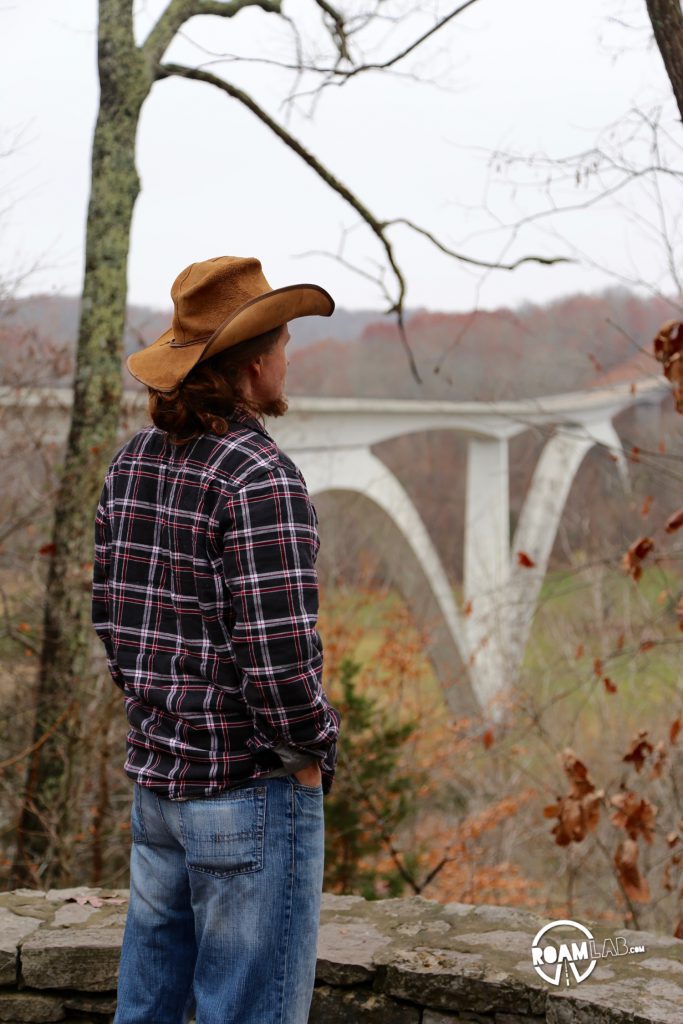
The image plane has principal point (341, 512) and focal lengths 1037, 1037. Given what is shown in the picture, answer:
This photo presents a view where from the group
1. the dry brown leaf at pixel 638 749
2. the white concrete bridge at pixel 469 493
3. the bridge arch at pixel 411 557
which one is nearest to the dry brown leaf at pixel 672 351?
the dry brown leaf at pixel 638 749

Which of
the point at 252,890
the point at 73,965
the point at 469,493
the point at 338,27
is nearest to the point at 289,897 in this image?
the point at 252,890

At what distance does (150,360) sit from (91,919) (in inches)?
61.3

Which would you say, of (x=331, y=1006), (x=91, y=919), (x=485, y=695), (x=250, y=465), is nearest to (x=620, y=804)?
(x=331, y=1006)

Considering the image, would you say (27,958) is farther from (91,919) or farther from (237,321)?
(237,321)

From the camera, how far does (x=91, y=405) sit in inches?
185

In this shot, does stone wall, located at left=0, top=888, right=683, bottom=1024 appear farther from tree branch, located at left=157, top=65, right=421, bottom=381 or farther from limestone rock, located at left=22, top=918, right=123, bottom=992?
tree branch, located at left=157, top=65, right=421, bottom=381

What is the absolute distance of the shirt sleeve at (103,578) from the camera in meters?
1.81

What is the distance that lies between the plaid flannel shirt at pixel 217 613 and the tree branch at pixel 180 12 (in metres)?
3.69

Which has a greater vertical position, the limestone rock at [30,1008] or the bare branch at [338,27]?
the bare branch at [338,27]

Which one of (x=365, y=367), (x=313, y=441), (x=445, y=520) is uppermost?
(x=365, y=367)

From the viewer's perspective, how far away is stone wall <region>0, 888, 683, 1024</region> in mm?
2156

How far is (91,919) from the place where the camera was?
257 cm

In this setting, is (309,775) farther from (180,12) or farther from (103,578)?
(180,12)

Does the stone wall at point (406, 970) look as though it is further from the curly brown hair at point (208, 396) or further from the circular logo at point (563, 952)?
the curly brown hair at point (208, 396)
